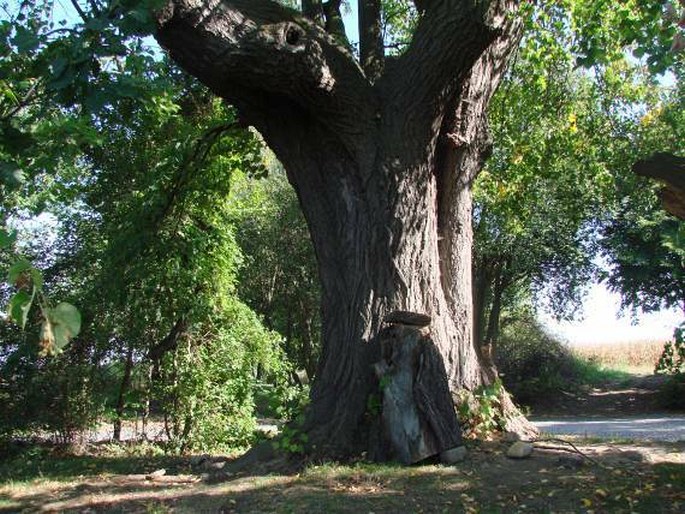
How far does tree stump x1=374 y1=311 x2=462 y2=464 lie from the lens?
621 centimetres

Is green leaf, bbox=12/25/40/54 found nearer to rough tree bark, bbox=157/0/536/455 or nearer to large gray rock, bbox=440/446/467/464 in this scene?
rough tree bark, bbox=157/0/536/455

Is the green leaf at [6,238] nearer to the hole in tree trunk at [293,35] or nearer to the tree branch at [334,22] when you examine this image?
the hole in tree trunk at [293,35]

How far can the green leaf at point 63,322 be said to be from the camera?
1.91 meters

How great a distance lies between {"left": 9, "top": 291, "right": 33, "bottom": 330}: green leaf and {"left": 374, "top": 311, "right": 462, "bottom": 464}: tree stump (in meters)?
4.65

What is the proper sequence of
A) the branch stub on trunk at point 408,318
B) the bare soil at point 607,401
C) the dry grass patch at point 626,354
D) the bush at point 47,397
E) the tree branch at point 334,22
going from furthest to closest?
the dry grass patch at point 626,354, the bare soil at point 607,401, the bush at point 47,397, the tree branch at point 334,22, the branch stub on trunk at point 408,318

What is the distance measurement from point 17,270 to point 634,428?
16497mm

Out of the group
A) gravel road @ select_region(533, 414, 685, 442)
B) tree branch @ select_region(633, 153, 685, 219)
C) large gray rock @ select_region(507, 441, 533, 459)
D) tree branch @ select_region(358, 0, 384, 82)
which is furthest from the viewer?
gravel road @ select_region(533, 414, 685, 442)

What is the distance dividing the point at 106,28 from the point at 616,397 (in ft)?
76.3

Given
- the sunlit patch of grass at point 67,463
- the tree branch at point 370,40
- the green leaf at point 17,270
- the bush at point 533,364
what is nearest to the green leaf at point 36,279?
the green leaf at point 17,270

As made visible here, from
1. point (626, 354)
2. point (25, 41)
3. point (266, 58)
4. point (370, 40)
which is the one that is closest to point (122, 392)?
point (370, 40)

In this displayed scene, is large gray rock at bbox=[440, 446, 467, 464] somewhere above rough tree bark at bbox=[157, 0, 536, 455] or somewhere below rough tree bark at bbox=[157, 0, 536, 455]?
below

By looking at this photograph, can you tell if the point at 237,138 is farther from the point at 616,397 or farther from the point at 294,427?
the point at 616,397

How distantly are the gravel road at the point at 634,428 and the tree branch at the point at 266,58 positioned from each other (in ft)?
27.9

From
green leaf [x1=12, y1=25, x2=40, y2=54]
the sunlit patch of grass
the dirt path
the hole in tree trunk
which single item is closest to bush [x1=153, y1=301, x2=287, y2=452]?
the sunlit patch of grass
